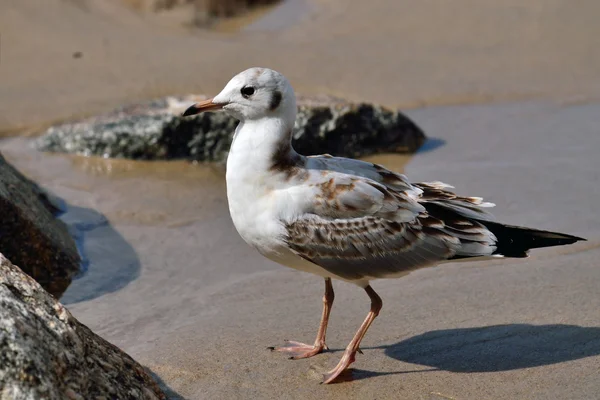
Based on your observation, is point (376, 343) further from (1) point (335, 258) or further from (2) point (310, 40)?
(2) point (310, 40)

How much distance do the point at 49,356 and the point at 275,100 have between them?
6.66 ft

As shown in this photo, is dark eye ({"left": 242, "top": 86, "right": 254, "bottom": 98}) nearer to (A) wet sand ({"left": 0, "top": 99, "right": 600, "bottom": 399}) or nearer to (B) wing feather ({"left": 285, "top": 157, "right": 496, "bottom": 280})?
(B) wing feather ({"left": 285, "top": 157, "right": 496, "bottom": 280})

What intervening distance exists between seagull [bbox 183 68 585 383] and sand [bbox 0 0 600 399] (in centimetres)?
47

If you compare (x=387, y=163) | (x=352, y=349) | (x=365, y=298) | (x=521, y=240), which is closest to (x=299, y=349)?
(x=352, y=349)

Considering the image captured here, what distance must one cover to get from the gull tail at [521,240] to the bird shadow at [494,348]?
53 centimetres

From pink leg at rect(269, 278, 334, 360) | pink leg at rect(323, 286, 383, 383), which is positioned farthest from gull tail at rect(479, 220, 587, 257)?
pink leg at rect(269, 278, 334, 360)

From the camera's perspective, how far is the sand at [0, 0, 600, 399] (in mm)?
4906

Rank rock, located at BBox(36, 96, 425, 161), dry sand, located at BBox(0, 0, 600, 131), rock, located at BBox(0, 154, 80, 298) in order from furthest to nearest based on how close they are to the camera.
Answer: dry sand, located at BBox(0, 0, 600, 131)
rock, located at BBox(36, 96, 425, 161)
rock, located at BBox(0, 154, 80, 298)

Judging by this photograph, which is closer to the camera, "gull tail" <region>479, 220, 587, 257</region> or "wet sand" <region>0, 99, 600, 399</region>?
"wet sand" <region>0, 99, 600, 399</region>

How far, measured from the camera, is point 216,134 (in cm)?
821

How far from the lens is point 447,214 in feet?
16.6

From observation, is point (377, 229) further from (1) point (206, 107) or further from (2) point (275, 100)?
(1) point (206, 107)

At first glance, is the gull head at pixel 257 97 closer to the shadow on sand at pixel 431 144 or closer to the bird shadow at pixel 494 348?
the bird shadow at pixel 494 348

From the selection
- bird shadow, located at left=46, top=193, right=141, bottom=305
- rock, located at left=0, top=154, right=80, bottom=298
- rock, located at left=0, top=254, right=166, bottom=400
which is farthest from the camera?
bird shadow, located at left=46, top=193, right=141, bottom=305
